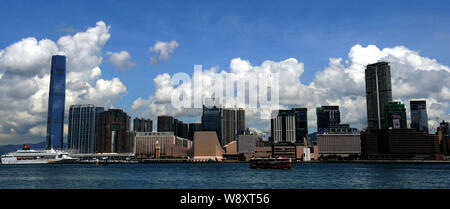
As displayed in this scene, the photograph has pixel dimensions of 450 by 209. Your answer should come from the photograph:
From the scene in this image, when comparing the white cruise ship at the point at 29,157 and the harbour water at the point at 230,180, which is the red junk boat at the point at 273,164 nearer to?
the harbour water at the point at 230,180

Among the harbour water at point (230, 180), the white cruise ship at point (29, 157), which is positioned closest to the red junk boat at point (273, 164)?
the harbour water at point (230, 180)

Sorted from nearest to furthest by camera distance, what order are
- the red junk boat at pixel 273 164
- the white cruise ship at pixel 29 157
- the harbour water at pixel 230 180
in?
the harbour water at pixel 230 180, the red junk boat at pixel 273 164, the white cruise ship at pixel 29 157

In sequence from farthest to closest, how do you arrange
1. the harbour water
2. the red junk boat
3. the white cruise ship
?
the white cruise ship < the red junk boat < the harbour water

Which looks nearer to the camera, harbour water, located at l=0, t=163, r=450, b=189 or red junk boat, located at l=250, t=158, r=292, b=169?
harbour water, located at l=0, t=163, r=450, b=189

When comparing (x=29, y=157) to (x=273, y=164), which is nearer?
(x=273, y=164)

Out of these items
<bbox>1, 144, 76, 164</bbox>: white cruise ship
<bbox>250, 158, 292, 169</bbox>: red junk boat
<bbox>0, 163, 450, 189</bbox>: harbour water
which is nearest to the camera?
<bbox>0, 163, 450, 189</bbox>: harbour water

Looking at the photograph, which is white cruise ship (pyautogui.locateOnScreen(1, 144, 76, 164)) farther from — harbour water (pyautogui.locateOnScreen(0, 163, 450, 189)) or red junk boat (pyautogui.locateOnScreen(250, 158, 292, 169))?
red junk boat (pyautogui.locateOnScreen(250, 158, 292, 169))

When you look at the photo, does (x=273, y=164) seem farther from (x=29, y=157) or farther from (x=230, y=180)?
(x=29, y=157)

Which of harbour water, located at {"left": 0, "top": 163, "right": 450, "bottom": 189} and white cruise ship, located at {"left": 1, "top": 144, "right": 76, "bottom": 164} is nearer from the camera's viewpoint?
harbour water, located at {"left": 0, "top": 163, "right": 450, "bottom": 189}

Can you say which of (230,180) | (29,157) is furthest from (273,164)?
(29,157)

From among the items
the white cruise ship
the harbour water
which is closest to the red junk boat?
the harbour water
